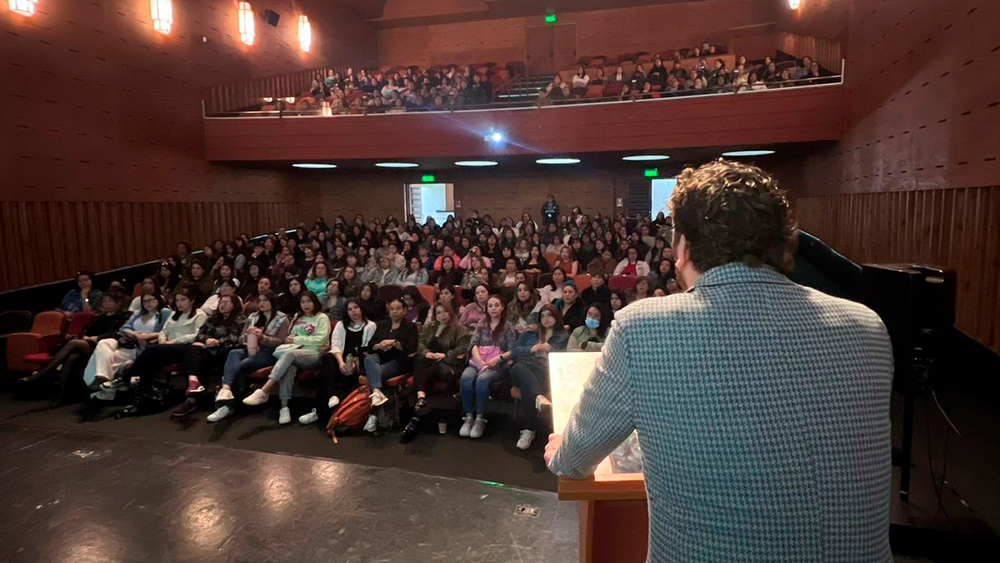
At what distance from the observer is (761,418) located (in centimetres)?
87

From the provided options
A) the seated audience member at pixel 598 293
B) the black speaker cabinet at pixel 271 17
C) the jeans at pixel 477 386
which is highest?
the black speaker cabinet at pixel 271 17

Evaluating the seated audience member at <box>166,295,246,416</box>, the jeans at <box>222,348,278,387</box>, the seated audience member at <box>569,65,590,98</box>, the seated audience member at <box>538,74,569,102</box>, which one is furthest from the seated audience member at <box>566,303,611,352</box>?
the seated audience member at <box>569,65,590,98</box>

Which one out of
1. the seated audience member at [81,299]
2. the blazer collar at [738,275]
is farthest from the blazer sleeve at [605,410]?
the seated audience member at [81,299]

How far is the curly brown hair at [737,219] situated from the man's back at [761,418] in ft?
0.17

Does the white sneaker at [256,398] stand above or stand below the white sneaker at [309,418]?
above

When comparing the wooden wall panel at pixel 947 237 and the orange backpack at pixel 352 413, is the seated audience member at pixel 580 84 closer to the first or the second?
the wooden wall panel at pixel 947 237

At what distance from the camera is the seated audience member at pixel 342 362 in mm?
4602

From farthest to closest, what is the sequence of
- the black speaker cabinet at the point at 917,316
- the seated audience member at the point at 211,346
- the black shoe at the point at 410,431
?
the seated audience member at the point at 211,346 < the black shoe at the point at 410,431 < the black speaker cabinet at the point at 917,316

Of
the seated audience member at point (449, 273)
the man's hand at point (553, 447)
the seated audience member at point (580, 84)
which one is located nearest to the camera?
the man's hand at point (553, 447)

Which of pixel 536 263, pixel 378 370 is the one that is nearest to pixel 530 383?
pixel 378 370

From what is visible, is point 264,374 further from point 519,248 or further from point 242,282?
point 519,248

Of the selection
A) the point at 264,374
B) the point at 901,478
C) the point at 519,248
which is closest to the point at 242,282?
the point at 264,374

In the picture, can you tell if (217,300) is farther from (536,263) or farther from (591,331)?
(591,331)

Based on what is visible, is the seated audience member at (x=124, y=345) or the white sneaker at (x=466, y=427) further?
the seated audience member at (x=124, y=345)
